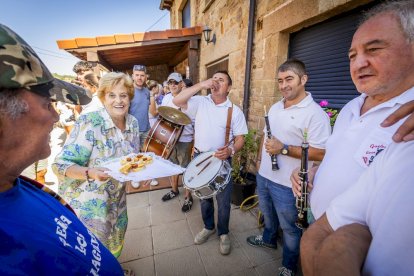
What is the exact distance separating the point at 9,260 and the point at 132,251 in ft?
7.53

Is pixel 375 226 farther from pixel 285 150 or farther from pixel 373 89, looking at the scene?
pixel 285 150

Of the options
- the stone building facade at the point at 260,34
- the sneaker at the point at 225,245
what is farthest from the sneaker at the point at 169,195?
the stone building facade at the point at 260,34

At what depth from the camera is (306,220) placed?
160 cm

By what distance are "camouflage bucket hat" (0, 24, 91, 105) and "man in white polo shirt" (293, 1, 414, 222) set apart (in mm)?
1534

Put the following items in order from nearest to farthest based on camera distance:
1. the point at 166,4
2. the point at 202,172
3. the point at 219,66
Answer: the point at 202,172
the point at 219,66
the point at 166,4

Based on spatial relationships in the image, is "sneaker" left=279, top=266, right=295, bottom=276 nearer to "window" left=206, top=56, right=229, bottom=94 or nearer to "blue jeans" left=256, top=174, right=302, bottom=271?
"blue jeans" left=256, top=174, right=302, bottom=271

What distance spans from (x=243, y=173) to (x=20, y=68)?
3355 mm

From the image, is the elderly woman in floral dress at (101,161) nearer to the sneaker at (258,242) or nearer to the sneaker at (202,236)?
the sneaker at (202,236)

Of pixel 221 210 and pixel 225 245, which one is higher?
pixel 221 210

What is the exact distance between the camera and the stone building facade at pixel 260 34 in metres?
2.52

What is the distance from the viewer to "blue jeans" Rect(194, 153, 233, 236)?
258 cm

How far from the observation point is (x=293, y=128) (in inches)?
81.0

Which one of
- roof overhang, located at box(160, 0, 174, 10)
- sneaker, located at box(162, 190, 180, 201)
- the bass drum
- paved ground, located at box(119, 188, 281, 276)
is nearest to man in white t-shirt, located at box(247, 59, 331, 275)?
paved ground, located at box(119, 188, 281, 276)

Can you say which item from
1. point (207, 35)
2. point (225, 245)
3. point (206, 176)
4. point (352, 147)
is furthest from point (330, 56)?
point (207, 35)
